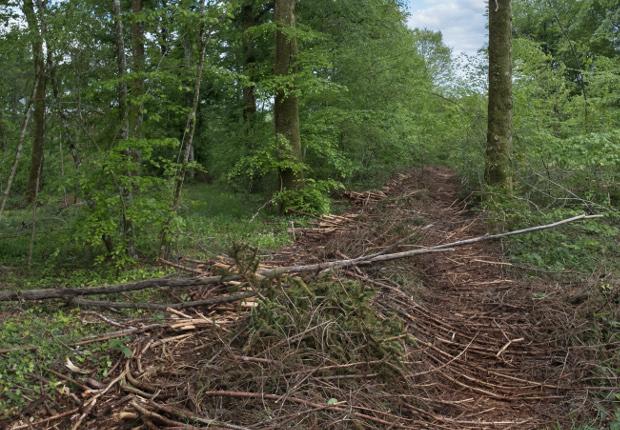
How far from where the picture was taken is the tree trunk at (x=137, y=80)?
721 centimetres

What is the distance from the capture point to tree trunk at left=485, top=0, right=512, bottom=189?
9680mm

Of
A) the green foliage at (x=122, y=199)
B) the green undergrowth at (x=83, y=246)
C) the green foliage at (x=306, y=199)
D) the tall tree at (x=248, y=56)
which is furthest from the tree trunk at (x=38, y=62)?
the tall tree at (x=248, y=56)

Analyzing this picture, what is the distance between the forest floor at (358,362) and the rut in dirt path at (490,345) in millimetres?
16

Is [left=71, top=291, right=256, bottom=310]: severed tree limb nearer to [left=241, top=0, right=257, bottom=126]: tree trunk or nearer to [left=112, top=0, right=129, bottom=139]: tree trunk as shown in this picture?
[left=112, top=0, right=129, bottom=139]: tree trunk

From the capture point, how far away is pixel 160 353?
4562mm

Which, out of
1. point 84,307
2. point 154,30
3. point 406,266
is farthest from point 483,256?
point 154,30

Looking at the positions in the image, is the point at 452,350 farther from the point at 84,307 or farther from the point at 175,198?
the point at 175,198

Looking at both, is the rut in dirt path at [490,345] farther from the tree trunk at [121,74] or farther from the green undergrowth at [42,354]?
the tree trunk at [121,74]

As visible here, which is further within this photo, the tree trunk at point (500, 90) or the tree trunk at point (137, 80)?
the tree trunk at point (500, 90)

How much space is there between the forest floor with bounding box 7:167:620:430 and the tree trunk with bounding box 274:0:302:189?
5744 mm

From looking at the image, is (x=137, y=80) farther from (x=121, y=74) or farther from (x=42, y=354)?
(x=42, y=354)

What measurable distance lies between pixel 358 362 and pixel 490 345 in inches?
72.1

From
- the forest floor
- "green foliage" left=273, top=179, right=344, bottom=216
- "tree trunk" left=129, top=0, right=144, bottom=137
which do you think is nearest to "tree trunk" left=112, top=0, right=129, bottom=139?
"tree trunk" left=129, top=0, right=144, bottom=137

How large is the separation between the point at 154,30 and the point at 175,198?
2.64m
